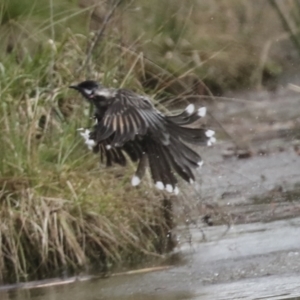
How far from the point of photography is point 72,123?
612 centimetres

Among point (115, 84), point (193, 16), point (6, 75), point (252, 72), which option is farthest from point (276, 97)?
point (6, 75)

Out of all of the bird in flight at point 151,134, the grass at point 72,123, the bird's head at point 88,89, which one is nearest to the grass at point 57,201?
the grass at point 72,123

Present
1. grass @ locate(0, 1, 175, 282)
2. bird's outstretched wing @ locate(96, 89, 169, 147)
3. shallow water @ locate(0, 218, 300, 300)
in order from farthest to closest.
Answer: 1. grass @ locate(0, 1, 175, 282)
2. shallow water @ locate(0, 218, 300, 300)
3. bird's outstretched wing @ locate(96, 89, 169, 147)

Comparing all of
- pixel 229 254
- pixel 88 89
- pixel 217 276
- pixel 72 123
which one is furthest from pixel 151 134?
pixel 72 123

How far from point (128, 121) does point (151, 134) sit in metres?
0.26

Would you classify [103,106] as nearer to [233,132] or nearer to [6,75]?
[6,75]

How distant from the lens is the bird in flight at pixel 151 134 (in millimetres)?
4660

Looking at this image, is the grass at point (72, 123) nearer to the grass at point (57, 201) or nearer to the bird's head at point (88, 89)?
the grass at point (57, 201)

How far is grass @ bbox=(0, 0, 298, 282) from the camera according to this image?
17.4 ft

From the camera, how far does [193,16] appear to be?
29.8 ft

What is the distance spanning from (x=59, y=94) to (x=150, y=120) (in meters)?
1.89

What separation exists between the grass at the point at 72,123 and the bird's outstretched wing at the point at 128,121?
798 mm

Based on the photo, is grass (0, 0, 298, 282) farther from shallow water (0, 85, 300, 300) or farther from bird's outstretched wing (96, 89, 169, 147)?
bird's outstretched wing (96, 89, 169, 147)

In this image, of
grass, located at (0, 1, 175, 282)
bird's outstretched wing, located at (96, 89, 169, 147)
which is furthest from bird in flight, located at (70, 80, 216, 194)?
grass, located at (0, 1, 175, 282)
